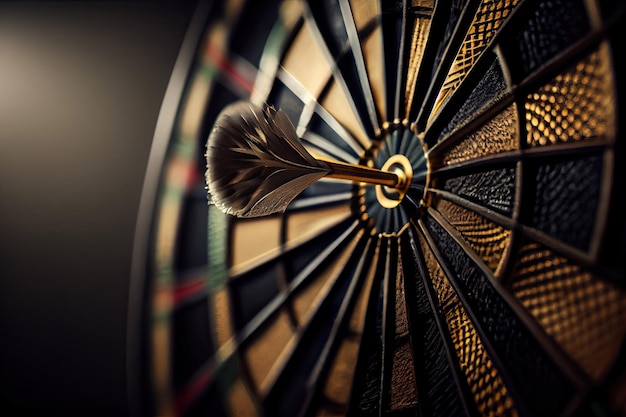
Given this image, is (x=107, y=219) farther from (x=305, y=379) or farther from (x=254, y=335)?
(x=305, y=379)

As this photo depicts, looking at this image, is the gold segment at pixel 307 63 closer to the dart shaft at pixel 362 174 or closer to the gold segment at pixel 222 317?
the dart shaft at pixel 362 174

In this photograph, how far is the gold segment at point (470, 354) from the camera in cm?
39

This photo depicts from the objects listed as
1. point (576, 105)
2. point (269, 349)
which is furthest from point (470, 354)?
point (269, 349)

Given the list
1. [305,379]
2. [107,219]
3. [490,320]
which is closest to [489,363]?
[490,320]

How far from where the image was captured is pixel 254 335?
70 centimetres

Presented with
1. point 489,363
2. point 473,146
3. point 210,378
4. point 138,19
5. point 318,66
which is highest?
point 138,19

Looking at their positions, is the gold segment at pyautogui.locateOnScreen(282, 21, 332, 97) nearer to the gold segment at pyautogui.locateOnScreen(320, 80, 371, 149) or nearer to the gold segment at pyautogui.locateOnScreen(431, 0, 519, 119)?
the gold segment at pyautogui.locateOnScreen(320, 80, 371, 149)

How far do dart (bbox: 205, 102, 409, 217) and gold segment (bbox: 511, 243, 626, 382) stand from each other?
178mm

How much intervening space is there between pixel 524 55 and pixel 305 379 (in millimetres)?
448

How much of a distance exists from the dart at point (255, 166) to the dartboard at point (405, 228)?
35mm

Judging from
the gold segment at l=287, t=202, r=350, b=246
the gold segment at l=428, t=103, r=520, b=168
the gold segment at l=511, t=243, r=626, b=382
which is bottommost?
the gold segment at l=511, t=243, r=626, b=382

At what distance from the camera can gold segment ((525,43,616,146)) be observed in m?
0.32

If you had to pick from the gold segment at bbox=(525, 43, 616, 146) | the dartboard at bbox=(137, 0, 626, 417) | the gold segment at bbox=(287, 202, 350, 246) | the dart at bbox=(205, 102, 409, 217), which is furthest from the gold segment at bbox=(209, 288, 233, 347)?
the gold segment at bbox=(525, 43, 616, 146)

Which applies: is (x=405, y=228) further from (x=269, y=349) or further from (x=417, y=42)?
(x=269, y=349)
